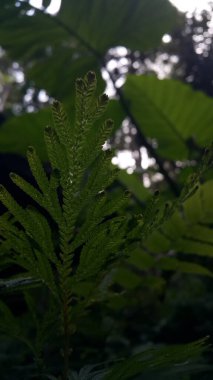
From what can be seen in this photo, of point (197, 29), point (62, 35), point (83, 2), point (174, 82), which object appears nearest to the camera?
point (174, 82)

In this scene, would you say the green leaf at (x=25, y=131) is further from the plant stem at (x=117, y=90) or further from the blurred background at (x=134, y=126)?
the plant stem at (x=117, y=90)

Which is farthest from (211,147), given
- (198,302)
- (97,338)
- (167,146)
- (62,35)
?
(62,35)

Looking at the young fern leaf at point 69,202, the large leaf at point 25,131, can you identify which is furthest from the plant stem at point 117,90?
the young fern leaf at point 69,202

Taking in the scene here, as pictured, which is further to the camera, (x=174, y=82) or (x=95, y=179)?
(x=174, y=82)

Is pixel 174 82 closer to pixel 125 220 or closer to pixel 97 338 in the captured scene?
pixel 97 338

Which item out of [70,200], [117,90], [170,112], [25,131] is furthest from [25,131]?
[70,200]

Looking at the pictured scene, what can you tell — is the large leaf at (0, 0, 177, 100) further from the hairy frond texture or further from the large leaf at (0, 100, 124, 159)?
the hairy frond texture

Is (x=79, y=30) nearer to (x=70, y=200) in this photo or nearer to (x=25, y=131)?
(x=25, y=131)
